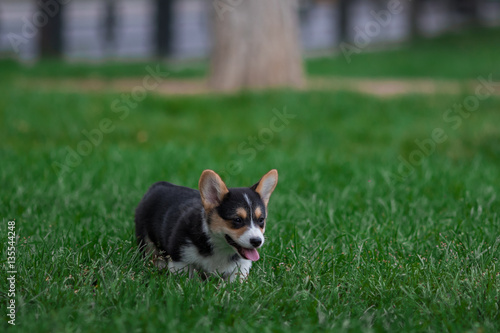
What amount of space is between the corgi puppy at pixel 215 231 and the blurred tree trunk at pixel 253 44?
7.73 metres

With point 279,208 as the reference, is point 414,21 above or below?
below

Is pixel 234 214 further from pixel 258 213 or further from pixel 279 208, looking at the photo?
pixel 279 208

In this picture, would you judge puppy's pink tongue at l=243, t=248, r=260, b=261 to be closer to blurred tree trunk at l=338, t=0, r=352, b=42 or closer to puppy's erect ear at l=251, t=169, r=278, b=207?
puppy's erect ear at l=251, t=169, r=278, b=207

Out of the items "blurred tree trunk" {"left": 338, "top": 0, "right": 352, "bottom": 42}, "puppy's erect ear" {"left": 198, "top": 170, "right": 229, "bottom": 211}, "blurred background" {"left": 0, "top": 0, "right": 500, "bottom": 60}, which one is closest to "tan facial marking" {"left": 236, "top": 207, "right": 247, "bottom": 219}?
"puppy's erect ear" {"left": 198, "top": 170, "right": 229, "bottom": 211}

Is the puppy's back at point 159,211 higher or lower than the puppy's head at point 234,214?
lower

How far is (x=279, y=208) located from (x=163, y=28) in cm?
2372

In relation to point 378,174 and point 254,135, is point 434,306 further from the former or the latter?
point 254,135

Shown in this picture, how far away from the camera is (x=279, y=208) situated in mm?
5234

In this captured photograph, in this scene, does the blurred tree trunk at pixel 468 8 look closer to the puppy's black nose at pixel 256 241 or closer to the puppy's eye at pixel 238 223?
the puppy's eye at pixel 238 223

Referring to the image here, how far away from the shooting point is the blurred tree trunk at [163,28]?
27641mm

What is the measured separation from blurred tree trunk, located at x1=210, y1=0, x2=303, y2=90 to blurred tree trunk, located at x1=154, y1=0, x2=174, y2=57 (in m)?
16.4

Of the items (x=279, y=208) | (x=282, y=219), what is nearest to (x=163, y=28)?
(x=279, y=208)

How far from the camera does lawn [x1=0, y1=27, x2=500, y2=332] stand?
3.21 meters

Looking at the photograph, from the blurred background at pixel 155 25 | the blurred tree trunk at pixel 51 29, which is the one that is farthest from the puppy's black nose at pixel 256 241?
the blurred background at pixel 155 25
